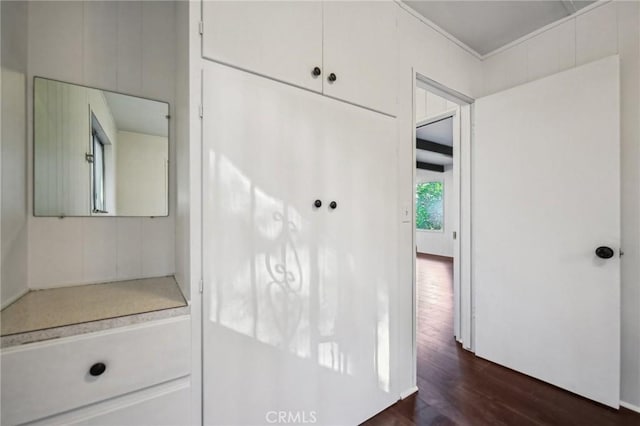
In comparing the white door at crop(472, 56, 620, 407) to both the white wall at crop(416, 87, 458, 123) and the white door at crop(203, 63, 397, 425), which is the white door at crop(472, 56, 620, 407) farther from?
the white door at crop(203, 63, 397, 425)

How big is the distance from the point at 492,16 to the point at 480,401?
262 centimetres

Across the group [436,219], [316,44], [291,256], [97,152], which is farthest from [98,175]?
[436,219]

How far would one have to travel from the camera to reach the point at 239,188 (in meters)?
1.06

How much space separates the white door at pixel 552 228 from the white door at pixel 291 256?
1.16m

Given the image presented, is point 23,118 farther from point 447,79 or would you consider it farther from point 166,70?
point 447,79

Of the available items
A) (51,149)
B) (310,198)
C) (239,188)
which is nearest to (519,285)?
(310,198)

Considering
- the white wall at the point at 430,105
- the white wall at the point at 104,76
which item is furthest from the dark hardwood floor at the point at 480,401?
the white wall at the point at 430,105

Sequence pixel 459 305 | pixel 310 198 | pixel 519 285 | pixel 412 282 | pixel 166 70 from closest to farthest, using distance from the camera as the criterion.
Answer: pixel 310 198
pixel 166 70
pixel 412 282
pixel 519 285
pixel 459 305

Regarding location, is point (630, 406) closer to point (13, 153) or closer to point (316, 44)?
point (316, 44)

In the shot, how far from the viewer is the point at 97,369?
2.67 feet

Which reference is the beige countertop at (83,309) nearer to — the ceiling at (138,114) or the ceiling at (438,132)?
the ceiling at (138,114)

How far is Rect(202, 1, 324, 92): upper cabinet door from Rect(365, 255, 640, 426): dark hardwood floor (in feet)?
6.33

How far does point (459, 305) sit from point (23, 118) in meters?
3.09

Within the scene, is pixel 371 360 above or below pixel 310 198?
below
